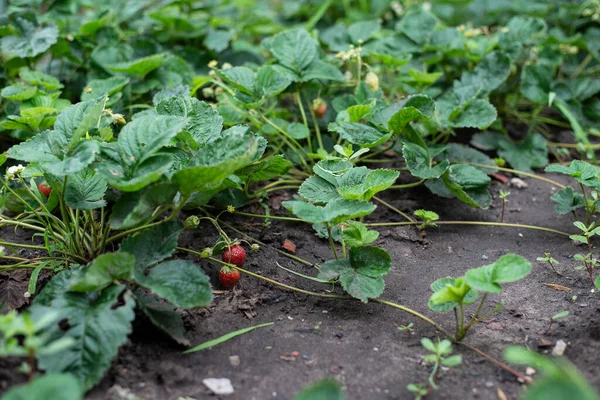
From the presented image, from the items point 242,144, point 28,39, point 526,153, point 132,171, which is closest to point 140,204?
point 132,171

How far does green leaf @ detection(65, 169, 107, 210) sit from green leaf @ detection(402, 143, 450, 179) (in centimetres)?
112

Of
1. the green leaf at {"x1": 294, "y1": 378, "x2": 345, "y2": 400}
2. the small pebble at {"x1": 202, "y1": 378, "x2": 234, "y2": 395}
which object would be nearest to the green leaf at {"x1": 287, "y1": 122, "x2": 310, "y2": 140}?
the small pebble at {"x1": 202, "y1": 378, "x2": 234, "y2": 395}

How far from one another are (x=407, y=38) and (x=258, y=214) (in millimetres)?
1351

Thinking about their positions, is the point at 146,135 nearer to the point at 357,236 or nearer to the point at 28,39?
the point at 357,236

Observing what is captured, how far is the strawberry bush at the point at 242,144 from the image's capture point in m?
1.63

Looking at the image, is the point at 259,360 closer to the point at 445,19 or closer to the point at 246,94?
the point at 246,94

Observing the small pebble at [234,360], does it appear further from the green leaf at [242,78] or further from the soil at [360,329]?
the green leaf at [242,78]

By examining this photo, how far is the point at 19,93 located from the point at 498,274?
202 centimetres

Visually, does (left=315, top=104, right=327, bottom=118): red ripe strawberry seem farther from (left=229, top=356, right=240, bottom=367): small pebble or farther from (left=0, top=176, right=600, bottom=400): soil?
(left=229, top=356, right=240, bottom=367): small pebble

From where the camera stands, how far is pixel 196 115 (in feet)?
6.68

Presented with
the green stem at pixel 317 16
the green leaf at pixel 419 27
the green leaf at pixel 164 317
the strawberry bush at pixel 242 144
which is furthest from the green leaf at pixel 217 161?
the green stem at pixel 317 16

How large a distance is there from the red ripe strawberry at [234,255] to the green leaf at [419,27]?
1628 millimetres

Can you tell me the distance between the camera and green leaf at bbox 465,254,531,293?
62.6 inches

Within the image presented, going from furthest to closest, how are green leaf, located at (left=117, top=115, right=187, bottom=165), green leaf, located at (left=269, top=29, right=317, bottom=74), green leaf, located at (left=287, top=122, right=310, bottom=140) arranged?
1. green leaf, located at (left=269, top=29, right=317, bottom=74)
2. green leaf, located at (left=287, top=122, right=310, bottom=140)
3. green leaf, located at (left=117, top=115, right=187, bottom=165)
